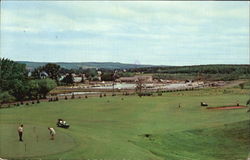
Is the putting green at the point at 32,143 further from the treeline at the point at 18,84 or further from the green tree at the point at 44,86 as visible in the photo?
the green tree at the point at 44,86

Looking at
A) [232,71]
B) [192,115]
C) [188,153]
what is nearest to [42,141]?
[188,153]

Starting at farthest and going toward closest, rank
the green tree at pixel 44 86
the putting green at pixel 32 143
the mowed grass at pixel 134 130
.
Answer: the green tree at pixel 44 86 → the mowed grass at pixel 134 130 → the putting green at pixel 32 143

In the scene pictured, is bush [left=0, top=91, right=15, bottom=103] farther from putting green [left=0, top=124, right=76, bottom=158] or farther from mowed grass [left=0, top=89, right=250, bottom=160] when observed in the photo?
putting green [left=0, top=124, right=76, bottom=158]

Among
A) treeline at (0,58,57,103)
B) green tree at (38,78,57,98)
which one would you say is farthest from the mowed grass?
treeline at (0,58,57,103)

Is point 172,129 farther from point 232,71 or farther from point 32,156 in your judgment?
point 232,71

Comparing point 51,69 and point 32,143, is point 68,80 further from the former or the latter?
point 32,143

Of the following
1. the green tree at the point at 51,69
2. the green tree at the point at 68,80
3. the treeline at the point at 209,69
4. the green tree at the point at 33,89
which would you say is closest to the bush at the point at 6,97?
the green tree at the point at 33,89
